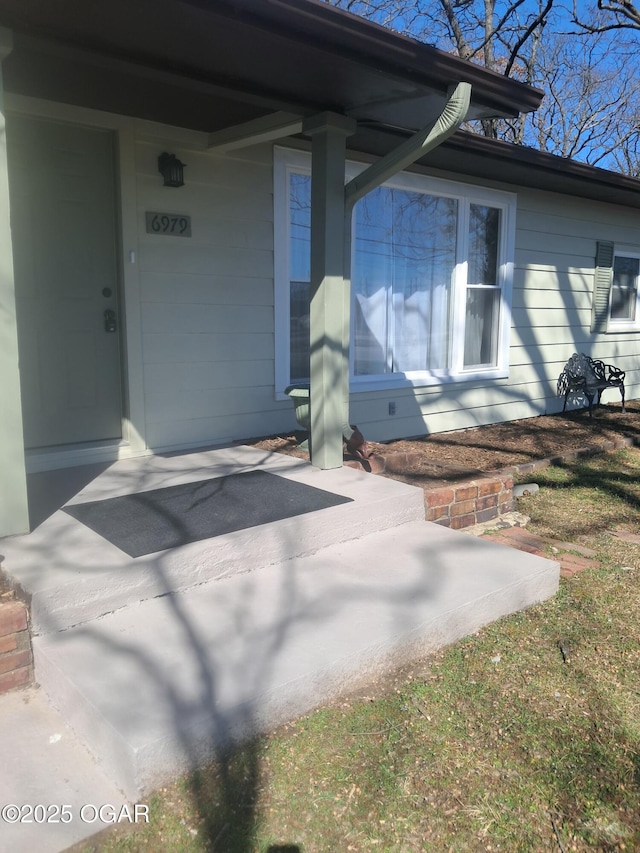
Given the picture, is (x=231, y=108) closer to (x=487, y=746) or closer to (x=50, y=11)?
(x=50, y=11)

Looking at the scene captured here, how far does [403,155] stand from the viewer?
4.03 meters

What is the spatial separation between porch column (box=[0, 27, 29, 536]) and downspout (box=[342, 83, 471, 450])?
2.01 meters

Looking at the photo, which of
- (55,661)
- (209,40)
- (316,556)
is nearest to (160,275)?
(209,40)

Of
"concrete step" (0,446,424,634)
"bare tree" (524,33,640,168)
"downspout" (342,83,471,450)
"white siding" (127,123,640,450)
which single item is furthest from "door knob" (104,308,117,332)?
"bare tree" (524,33,640,168)

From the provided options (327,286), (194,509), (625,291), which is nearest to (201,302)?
(327,286)

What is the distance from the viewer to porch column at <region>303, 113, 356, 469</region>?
13.6 feet

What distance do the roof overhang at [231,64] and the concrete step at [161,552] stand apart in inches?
85.1

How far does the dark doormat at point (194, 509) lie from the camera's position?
3146 mm

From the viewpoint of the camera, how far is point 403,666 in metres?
2.77

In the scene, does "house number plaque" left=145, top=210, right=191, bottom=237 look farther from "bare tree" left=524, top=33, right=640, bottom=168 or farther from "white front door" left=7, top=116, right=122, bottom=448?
"bare tree" left=524, top=33, right=640, bottom=168

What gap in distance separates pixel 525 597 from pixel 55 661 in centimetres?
208

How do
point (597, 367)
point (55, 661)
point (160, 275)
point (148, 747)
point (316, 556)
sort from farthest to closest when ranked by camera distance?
1. point (597, 367)
2. point (160, 275)
3. point (316, 556)
4. point (55, 661)
5. point (148, 747)

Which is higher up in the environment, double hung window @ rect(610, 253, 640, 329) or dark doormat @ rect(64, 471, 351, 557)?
double hung window @ rect(610, 253, 640, 329)

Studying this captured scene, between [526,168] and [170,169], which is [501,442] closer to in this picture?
[526,168]
